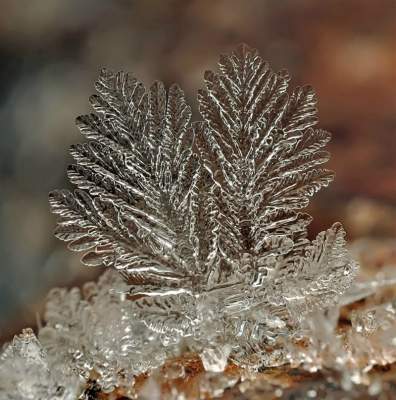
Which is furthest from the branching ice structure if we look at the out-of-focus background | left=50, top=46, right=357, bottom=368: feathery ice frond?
the out-of-focus background

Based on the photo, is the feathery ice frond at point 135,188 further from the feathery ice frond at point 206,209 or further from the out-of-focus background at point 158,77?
the out-of-focus background at point 158,77

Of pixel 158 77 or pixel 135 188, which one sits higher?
pixel 158 77

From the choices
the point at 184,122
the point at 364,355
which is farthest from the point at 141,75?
the point at 364,355

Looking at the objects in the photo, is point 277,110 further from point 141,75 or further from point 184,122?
point 141,75

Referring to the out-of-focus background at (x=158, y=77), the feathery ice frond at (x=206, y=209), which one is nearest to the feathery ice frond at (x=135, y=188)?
the feathery ice frond at (x=206, y=209)

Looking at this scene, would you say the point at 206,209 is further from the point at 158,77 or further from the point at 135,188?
the point at 158,77

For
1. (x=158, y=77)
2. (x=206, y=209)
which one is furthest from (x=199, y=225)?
(x=158, y=77)
